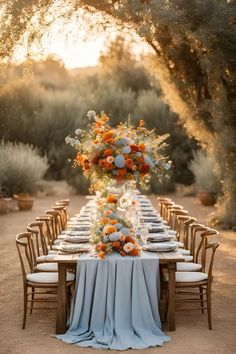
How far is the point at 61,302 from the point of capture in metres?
6.24

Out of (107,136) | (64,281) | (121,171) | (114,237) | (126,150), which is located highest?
(107,136)

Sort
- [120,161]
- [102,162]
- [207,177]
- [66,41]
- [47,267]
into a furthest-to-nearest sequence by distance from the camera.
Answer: [207,177] → [66,41] → [47,267] → [102,162] → [120,161]

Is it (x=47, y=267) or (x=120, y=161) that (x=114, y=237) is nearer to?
(x=120, y=161)

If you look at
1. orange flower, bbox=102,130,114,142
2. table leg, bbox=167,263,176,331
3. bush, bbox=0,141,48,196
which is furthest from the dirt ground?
bush, bbox=0,141,48,196

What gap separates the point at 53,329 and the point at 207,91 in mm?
8636

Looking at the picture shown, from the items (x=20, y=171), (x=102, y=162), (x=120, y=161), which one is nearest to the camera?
(x=120, y=161)

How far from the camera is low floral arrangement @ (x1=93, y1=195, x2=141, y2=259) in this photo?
618cm

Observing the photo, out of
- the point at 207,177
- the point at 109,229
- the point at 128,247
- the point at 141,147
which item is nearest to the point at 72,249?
the point at 109,229

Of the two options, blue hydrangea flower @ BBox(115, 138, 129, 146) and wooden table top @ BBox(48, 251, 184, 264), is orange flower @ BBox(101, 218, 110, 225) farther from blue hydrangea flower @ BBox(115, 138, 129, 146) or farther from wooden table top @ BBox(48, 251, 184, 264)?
blue hydrangea flower @ BBox(115, 138, 129, 146)

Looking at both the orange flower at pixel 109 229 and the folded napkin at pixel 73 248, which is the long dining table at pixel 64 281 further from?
the orange flower at pixel 109 229

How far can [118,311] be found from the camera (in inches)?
241

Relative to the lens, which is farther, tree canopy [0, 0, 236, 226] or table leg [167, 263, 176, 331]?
tree canopy [0, 0, 236, 226]

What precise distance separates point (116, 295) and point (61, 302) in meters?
0.54

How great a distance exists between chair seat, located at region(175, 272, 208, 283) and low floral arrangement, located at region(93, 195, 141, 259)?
0.56 m
